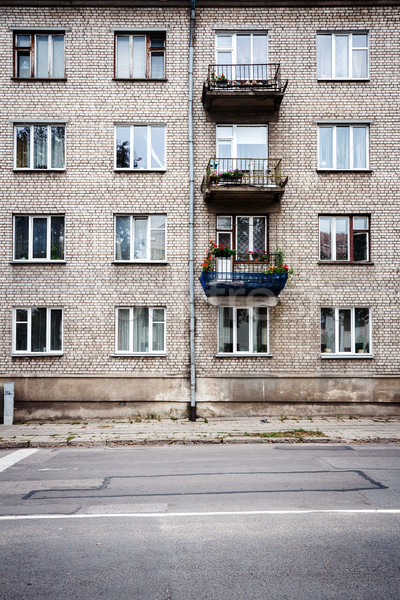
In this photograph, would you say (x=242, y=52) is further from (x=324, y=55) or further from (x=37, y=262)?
(x=37, y=262)

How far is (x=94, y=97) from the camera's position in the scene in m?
15.1

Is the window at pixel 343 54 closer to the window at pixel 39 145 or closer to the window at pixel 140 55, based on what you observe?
the window at pixel 140 55

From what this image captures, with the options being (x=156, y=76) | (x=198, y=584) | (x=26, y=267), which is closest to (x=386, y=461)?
(x=198, y=584)

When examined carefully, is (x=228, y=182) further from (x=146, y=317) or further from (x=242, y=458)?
(x=242, y=458)

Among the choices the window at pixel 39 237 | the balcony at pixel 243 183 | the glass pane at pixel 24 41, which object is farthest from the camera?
the glass pane at pixel 24 41

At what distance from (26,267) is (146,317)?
163 inches

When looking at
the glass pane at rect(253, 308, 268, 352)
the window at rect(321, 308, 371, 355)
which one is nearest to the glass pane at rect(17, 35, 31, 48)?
the glass pane at rect(253, 308, 268, 352)

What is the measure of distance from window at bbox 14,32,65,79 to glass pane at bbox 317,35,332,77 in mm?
8431

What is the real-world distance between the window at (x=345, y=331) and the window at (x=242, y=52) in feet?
26.6

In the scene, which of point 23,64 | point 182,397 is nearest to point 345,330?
point 182,397

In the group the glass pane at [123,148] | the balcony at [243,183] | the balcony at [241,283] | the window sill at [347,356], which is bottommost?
the window sill at [347,356]

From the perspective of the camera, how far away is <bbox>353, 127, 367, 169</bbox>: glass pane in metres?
15.2

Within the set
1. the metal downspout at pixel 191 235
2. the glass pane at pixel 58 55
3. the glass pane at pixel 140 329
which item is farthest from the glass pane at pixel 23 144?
the glass pane at pixel 140 329

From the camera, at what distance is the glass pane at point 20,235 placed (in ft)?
49.5
